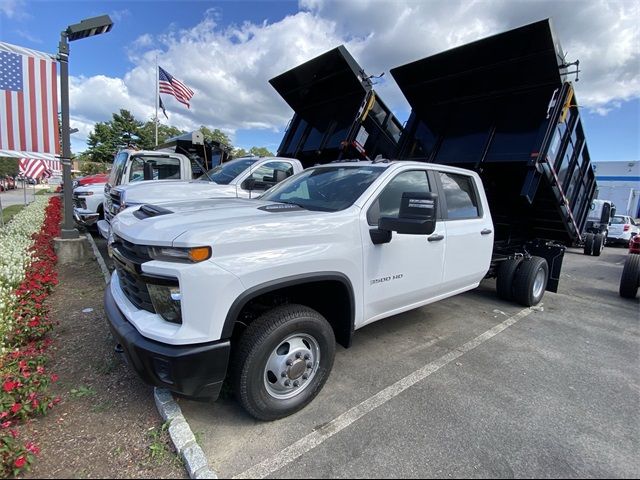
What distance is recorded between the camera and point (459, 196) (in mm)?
4281

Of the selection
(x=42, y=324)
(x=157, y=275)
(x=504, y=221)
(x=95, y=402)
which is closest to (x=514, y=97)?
(x=504, y=221)

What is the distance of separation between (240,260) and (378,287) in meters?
1.35

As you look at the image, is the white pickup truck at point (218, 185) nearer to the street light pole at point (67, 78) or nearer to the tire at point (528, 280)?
the street light pole at point (67, 78)

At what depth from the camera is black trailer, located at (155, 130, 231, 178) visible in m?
11.0

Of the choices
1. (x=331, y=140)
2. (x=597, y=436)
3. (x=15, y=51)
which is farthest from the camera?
(x=331, y=140)

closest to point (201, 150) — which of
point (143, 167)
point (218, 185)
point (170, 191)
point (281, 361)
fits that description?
point (143, 167)

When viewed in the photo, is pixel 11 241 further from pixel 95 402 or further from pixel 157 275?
pixel 157 275

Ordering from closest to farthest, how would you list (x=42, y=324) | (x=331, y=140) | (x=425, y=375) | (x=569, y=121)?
(x=425, y=375), (x=42, y=324), (x=569, y=121), (x=331, y=140)

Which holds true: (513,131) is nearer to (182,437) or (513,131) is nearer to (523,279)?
(523,279)

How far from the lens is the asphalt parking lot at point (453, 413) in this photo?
2.32 metres

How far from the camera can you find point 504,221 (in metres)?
6.58

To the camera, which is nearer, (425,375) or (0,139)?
(425,375)

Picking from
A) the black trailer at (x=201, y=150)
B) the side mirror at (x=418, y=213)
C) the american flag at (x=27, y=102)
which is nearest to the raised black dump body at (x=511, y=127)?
the side mirror at (x=418, y=213)

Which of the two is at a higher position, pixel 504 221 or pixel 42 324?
pixel 504 221
